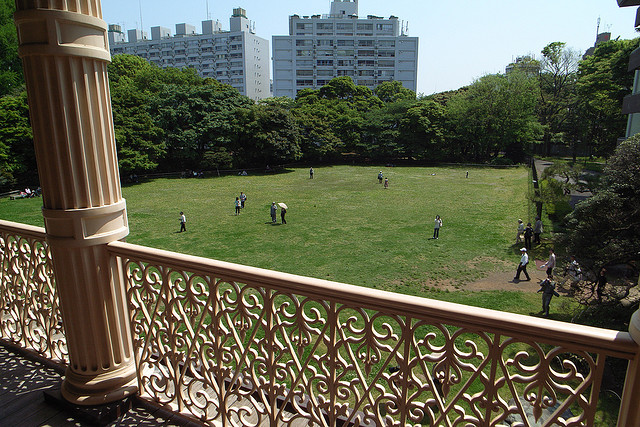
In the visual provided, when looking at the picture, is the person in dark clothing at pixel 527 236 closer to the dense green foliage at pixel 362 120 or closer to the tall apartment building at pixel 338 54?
the dense green foliage at pixel 362 120

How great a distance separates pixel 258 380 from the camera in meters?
2.11

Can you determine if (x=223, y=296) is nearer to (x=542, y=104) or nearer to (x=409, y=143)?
(x=409, y=143)

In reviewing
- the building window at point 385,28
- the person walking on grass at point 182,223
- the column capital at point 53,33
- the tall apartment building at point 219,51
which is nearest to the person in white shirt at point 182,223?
the person walking on grass at point 182,223

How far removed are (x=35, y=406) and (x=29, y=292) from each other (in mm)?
846

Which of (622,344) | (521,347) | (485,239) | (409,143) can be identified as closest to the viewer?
(622,344)

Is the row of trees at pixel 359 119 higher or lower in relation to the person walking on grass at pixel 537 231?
higher

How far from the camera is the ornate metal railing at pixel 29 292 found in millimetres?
2844

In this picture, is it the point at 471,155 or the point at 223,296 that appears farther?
the point at 471,155

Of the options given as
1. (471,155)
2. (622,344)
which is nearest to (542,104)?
(471,155)

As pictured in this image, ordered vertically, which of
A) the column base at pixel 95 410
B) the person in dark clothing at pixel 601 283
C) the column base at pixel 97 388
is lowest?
the person in dark clothing at pixel 601 283

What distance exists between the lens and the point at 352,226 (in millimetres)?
17234

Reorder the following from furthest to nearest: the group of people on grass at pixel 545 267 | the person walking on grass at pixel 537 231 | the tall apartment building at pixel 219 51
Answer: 1. the tall apartment building at pixel 219 51
2. the person walking on grass at pixel 537 231
3. the group of people on grass at pixel 545 267

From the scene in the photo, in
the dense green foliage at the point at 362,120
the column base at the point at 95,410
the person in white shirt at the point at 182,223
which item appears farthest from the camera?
the dense green foliage at the point at 362,120

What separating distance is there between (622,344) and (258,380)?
1.58 meters
